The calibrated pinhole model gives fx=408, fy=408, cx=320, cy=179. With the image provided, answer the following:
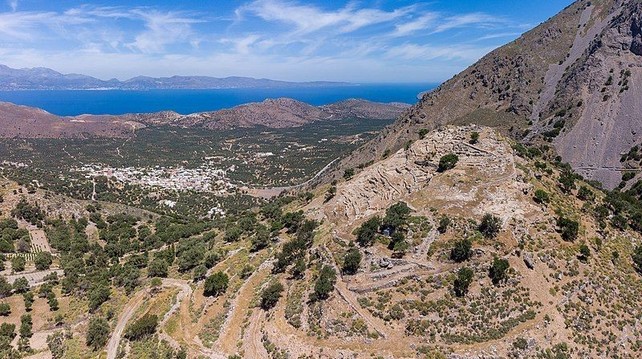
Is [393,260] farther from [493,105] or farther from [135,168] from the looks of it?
[135,168]

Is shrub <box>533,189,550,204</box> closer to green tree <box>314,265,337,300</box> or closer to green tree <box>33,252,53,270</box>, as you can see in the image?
green tree <box>314,265,337,300</box>

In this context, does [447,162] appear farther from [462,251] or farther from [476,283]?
[476,283]

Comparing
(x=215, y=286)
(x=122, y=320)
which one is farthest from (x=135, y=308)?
(x=215, y=286)

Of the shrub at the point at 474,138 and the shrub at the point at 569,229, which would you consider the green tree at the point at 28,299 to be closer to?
the shrub at the point at 474,138

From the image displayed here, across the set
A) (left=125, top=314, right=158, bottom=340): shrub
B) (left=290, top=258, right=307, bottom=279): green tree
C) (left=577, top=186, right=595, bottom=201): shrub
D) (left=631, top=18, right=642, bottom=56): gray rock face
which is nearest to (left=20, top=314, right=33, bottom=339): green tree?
(left=125, top=314, right=158, bottom=340): shrub

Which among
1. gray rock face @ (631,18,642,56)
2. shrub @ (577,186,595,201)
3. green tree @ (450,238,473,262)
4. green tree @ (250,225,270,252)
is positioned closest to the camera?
green tree @ (450,238,473,262)

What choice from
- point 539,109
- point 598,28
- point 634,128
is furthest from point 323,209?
point 598,28
